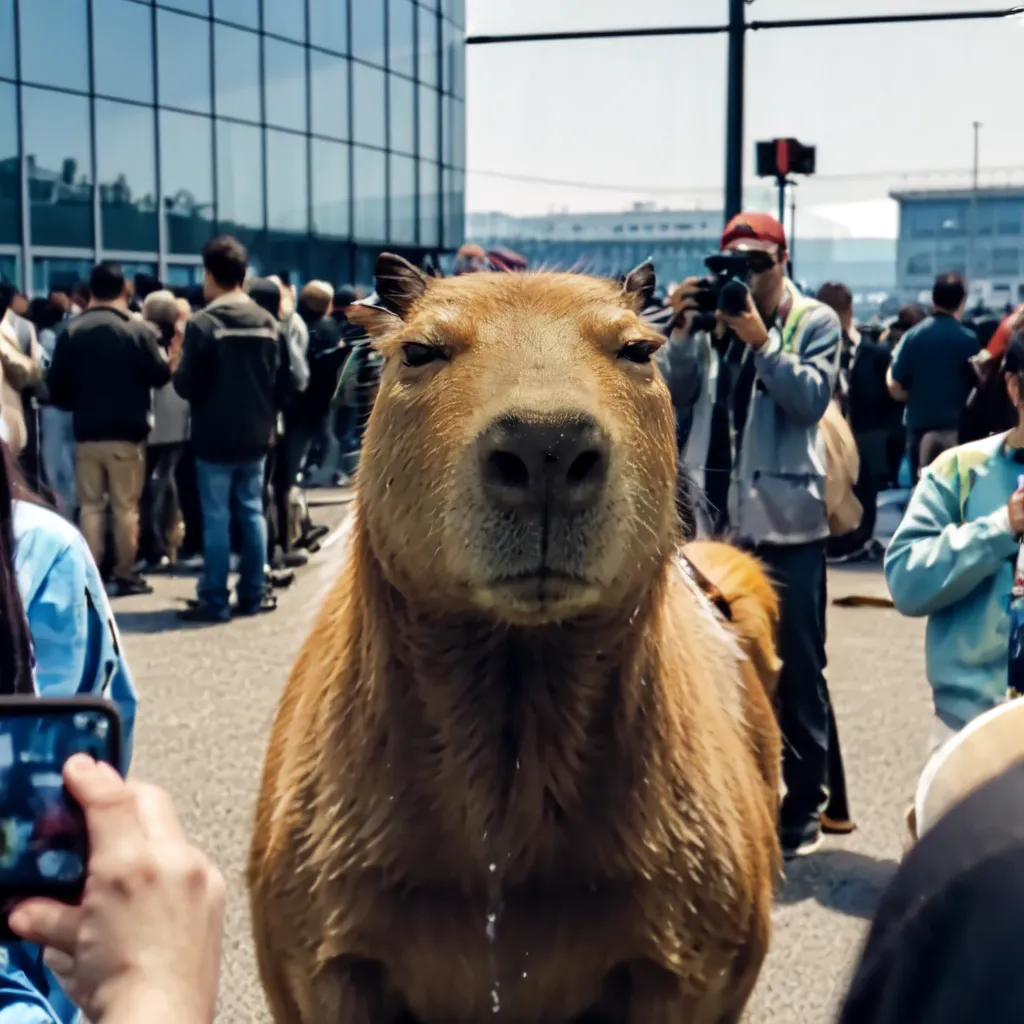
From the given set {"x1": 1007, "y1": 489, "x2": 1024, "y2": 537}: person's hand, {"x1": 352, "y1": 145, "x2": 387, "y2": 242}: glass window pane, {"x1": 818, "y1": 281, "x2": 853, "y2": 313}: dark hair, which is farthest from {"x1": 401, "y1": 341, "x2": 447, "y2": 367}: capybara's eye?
{"x1": 352, "y1": 145, "x2": 387, "y2": 242}: glass window pane

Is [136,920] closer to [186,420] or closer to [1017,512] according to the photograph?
[1017,512]

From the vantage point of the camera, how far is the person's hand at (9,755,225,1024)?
1004 millimetres

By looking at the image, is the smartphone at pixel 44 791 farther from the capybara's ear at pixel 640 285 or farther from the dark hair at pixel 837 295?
the dark hair at pixel 837 295

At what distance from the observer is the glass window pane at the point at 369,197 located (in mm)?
29828

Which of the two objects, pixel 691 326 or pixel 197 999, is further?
pixel 691 326

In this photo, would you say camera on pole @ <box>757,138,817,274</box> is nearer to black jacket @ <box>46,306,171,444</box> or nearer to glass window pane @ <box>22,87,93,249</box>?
black jacket @ <box>46,306,171,444</box>

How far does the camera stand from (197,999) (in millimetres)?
1025

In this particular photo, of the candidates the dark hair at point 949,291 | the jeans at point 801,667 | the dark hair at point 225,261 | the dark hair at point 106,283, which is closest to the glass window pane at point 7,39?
the dark hair at point 106,283

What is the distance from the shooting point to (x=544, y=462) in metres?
2.23

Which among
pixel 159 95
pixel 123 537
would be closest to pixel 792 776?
pixel 123 537

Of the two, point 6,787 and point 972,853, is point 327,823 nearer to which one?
point 6,787

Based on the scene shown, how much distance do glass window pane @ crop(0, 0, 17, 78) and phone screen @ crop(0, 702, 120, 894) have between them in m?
22.7

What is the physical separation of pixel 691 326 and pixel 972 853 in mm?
4144

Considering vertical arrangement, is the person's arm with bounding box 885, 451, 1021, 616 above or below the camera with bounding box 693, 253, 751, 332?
below
